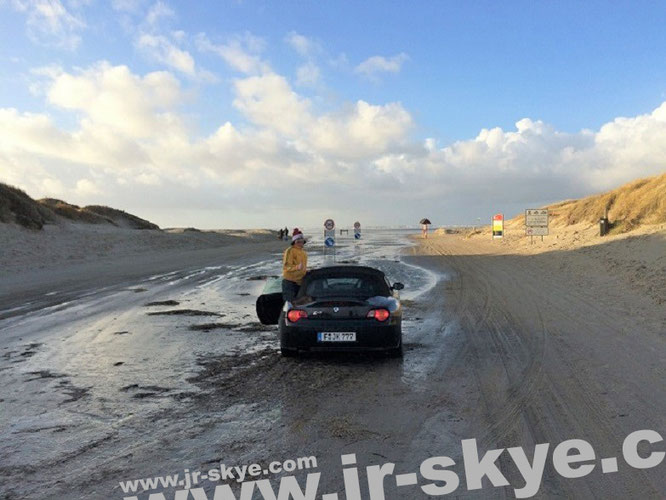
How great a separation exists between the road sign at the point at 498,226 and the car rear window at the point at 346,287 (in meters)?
43.1

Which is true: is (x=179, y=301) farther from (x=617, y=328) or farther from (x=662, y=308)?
(x=662, y=308)

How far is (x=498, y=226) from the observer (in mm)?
49219

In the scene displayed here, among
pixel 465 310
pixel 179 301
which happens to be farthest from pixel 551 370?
pixel 179 301

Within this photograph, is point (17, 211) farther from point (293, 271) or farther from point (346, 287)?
point (346, 287)

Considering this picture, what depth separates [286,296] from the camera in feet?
29.7

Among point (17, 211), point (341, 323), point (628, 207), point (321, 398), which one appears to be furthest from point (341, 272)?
point (17, 211)

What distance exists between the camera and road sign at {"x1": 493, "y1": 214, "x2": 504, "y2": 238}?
159 feet

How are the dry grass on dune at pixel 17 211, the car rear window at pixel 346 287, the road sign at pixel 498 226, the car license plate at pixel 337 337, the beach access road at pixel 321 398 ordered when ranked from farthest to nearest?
the road sign at pixel 498 226
the dry grass on dune at pixel 17 211
the car rear window at pixel 346 287
the car license plate at pixel 337 337
the beach access road at pixel 321 398

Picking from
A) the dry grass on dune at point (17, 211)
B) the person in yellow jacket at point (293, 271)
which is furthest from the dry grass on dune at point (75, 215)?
the person in yellow jacket at point (293, 271)

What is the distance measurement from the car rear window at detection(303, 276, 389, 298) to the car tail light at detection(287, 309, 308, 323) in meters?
0.48

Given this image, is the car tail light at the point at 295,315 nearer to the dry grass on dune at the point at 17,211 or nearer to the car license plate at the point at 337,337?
the car license plate at the point at 337,337

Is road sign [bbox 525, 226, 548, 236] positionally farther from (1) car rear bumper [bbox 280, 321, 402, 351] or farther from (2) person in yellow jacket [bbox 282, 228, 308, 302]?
(1) car rear bumper [bbox 280, 321, 402, 351]

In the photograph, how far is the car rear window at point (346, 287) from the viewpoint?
7797mm

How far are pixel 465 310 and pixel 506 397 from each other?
628 centimetres
